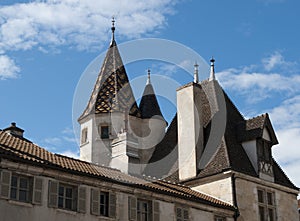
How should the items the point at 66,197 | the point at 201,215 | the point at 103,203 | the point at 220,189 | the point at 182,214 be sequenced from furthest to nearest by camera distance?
the point at 220,189, the point at 201,215, the point at 182,214, the point at 103,203, the point at 66,197

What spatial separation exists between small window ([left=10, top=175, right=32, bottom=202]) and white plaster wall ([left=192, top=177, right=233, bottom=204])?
27.3 ft

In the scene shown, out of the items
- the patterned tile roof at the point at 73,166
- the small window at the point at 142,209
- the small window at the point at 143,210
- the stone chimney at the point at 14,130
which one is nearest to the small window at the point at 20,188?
the patterned tile roof at the point at 73,166

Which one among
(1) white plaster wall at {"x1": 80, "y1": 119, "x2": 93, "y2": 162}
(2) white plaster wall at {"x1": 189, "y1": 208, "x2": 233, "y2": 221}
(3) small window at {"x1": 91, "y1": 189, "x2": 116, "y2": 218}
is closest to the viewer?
(3) small window at {"x1": 91, "y1": 189, "x2": 116, "y2": 218}

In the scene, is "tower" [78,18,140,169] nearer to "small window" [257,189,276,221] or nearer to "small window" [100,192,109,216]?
"small window" [257,189,276,221]

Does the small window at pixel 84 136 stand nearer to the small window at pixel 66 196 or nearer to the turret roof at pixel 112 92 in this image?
the turret roof at pixel 112 92

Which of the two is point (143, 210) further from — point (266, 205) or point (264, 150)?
point (264, 150)

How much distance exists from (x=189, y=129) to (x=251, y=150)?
262cm

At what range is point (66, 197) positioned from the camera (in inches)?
605

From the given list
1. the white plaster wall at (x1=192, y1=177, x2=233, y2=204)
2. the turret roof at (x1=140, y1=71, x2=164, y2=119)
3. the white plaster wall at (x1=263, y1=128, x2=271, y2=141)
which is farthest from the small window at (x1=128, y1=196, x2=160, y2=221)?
the turret roof at (x1=140, y1=71, x2=164, y2=119)

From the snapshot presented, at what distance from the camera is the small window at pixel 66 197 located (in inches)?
598

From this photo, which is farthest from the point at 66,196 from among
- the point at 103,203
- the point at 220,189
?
the point at 220,189

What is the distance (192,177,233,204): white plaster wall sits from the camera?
2050 centimetres

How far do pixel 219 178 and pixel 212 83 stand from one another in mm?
5616

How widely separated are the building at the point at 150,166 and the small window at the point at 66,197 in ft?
0.09
